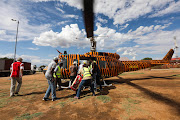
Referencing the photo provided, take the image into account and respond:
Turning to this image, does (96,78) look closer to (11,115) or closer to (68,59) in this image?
(68,59)

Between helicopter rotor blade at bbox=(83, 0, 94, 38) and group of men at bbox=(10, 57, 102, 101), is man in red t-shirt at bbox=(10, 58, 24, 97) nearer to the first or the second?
group of men at bbox=(10, 57, 102, 101)

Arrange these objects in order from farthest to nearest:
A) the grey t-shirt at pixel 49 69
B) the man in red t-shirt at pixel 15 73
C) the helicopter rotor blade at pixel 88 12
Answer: the man in red t-shirt at pixel 15 73 → the grey t-shirt at pixel 49 69 → the helicopter rotor blade at pixel 88 12

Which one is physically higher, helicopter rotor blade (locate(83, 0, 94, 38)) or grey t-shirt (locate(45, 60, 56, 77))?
helicopter rotor blade (locate(83, 0, 94, 38))

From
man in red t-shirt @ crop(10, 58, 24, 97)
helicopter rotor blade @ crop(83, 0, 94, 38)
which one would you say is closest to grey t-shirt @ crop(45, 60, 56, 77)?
man in red t-shirt @ crop(10, 58, 24, 97)

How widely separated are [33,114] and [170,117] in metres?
4.16

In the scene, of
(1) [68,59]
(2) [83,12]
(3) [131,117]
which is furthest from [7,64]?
(3) [131,117]

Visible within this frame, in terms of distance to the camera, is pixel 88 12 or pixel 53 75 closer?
pixel 88 12

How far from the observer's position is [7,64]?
18375 millimetres

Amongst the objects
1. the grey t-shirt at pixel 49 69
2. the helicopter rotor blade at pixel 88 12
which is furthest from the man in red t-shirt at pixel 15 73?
the helicopter rotor blade at pixel 88 12

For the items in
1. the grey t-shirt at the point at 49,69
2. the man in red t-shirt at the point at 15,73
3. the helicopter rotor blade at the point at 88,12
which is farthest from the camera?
the man in red t-shirt at the point at 15,73

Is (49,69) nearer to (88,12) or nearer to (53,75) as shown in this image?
(53,75)

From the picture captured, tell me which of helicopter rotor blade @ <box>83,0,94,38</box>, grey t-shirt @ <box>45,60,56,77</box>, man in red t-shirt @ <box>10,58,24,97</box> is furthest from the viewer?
man in red t-shirt @ <box>10,58,24,97</box>

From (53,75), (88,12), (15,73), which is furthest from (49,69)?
(88,12)

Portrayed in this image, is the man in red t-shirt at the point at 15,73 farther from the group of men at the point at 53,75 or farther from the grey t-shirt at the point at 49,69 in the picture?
the grey t-shirt at the point at 49,69
